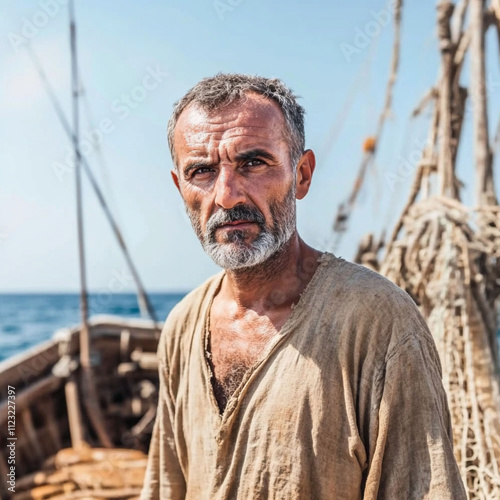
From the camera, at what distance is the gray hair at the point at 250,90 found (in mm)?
1635

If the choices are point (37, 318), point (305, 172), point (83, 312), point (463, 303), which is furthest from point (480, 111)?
point (37, 318)

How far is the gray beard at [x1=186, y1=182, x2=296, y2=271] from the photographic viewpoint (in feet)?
5.30

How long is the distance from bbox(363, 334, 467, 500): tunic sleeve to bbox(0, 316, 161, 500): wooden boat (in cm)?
349

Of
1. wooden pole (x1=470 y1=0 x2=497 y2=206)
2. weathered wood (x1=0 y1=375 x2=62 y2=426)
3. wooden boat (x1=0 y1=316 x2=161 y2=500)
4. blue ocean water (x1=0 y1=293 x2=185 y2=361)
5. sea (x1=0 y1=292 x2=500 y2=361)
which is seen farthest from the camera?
blue ocean water (x1=0 y1=293 x2=185 y2=361)

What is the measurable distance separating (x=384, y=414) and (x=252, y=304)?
0.52 m

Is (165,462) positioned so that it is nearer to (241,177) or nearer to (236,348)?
(236,348)

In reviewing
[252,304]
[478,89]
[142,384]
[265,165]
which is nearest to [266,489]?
[252,304]

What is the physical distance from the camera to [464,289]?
301 centimetres

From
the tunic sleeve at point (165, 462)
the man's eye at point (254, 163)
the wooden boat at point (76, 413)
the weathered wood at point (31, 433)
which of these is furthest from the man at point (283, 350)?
the weathered wood at point (31, 433)

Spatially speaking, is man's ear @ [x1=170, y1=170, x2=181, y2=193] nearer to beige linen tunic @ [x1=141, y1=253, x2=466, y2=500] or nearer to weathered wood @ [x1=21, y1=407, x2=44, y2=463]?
beige linen tunic @ [x1=141, y1=253, x2=466, y2=500]

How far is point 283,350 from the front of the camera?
161 cm

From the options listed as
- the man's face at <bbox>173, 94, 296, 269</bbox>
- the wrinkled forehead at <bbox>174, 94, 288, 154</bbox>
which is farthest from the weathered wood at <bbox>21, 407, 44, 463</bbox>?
the wrinkled forehead at <bbox>174, 94, 288, 154</bbox>

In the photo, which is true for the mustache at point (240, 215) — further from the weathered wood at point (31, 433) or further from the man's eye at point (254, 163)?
the weathered wood at point (31, 433)

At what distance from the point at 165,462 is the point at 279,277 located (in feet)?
2.52
